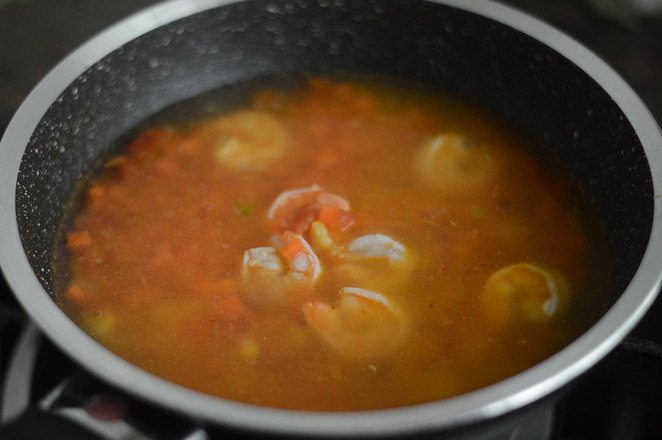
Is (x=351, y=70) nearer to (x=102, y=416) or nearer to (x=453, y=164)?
(x=453, y=164)

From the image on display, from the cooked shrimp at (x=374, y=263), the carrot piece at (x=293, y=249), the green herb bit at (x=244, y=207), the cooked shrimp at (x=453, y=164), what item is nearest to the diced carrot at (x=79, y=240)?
the green herb bit at (x=244, y=207)

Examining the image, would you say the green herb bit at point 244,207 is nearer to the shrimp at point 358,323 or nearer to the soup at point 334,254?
the soup at point 334,254

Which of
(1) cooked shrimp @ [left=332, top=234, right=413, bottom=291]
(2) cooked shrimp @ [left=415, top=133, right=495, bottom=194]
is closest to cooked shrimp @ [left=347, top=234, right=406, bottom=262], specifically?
(1) cooked shrimp @ [left=332, top=234, right=413, bottom=291]

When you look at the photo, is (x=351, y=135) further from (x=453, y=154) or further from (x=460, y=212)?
(x=460, y=212)

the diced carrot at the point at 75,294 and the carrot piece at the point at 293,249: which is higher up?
the carrot piece at the point at 293,249

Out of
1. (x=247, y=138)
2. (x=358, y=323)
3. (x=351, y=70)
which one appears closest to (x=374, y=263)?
(x=358, y=323)

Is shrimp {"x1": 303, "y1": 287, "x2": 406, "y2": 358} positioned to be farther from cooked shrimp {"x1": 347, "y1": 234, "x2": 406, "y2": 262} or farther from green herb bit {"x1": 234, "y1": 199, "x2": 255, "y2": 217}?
green herb bit {"x1": 234, "y1": 199, "x2": 255, "y2": 217}
